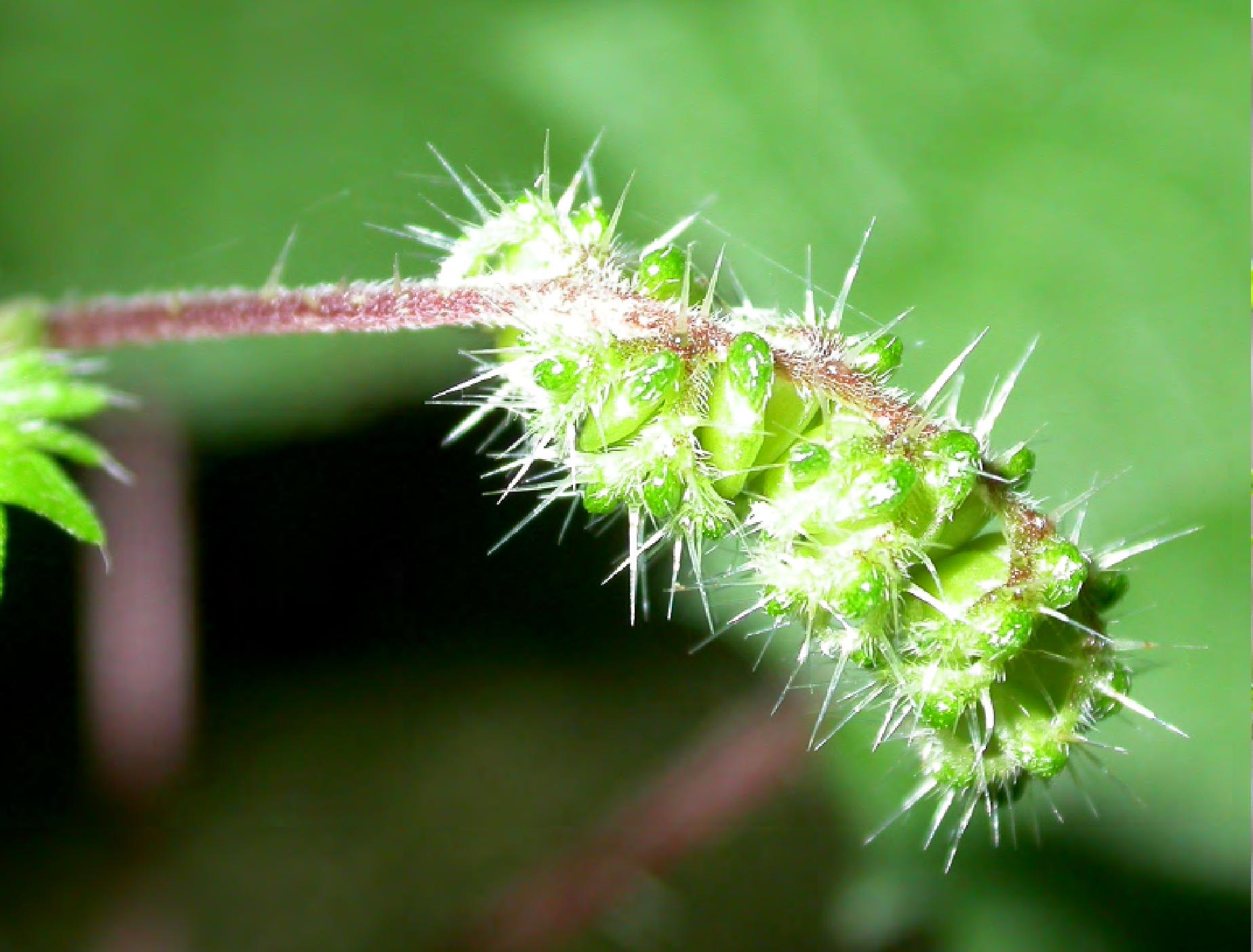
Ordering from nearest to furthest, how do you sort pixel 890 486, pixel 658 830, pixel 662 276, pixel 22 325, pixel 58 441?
pixel 890 486
pixel 662 276
pixel 58 441
pixel 22 325
pixel 658 830

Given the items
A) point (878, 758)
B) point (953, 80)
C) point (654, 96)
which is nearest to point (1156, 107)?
point (953, 80)

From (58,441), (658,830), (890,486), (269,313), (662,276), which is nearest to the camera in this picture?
(890,486)

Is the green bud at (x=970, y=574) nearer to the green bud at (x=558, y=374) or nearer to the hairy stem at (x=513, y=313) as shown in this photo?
the hairy stem at (x=513, y=313)

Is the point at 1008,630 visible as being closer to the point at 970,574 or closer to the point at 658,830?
the point at 970,574

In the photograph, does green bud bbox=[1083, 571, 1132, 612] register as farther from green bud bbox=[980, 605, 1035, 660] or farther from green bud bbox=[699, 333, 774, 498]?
green bud bbox=[699, 333, 774, 498]

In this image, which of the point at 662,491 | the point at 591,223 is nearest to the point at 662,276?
the point at 591,223

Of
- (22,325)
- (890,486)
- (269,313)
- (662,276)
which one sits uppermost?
(22,325)

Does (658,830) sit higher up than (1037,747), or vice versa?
(658,830)
